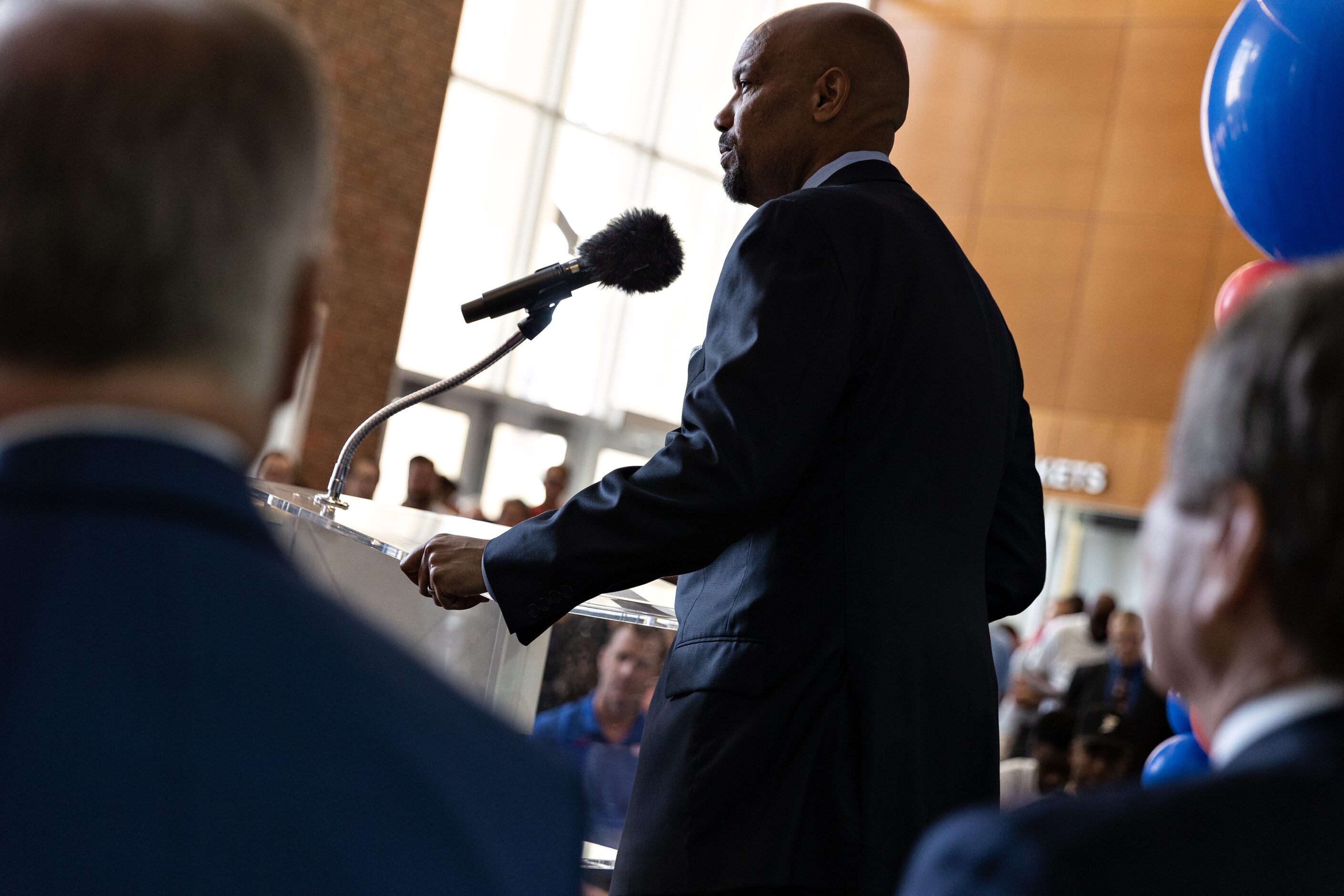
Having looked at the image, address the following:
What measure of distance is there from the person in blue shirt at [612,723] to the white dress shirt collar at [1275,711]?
157cm

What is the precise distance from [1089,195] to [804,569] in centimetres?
1029

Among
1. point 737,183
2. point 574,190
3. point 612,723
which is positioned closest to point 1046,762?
point 612,723

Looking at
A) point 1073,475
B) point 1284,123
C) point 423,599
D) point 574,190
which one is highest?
point 574,190

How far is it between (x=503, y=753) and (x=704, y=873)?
2.78 ft

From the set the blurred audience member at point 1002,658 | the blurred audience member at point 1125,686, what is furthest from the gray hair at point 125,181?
the blurred audience member at point 1002,658

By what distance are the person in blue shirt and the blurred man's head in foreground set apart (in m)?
1.57

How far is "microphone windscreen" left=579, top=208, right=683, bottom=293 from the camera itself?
193cm

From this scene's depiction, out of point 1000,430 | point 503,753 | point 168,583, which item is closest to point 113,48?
point 168,583

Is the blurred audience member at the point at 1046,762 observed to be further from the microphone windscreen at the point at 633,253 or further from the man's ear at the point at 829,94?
the man's ear at the point at 829,94

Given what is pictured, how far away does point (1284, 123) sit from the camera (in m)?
2.66

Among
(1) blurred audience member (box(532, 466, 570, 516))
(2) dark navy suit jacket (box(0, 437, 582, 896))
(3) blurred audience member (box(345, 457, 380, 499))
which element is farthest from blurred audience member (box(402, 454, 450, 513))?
(2) dark navy suit jacket (box(0, 437, 582, 896))

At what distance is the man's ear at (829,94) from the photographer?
1744 millimetres

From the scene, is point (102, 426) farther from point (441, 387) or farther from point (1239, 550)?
point (441, 387)

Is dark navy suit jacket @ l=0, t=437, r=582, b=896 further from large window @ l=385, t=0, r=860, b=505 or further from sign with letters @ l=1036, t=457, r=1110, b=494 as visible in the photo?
sign with letters @ l=1036, t=457, r=1110, b=494
